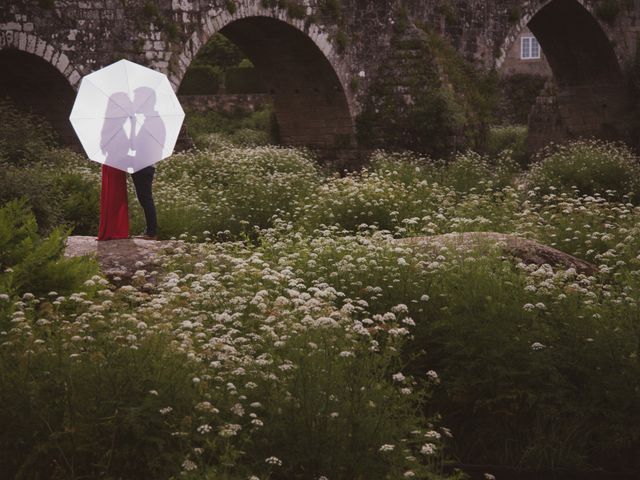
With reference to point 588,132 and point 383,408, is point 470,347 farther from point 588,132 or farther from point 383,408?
point 588,132

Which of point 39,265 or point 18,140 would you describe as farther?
point 18,140

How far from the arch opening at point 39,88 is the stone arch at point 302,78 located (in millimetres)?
3618

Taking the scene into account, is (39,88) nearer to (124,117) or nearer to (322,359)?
(124,117)

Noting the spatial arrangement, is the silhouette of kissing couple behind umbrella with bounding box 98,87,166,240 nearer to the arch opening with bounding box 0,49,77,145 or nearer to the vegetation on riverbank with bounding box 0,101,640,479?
the vegetation on riverbank with bounding box 0,101,640,479

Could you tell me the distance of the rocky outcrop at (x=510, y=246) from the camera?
773 centimetres

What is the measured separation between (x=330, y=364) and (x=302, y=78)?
15581 millimetres

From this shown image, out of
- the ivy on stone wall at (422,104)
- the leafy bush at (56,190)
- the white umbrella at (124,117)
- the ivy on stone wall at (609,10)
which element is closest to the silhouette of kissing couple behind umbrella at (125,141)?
the white umbrella at (124,117)

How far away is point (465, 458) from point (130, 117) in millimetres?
4179

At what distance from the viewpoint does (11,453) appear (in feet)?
15.2

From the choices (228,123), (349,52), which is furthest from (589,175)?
(228,123)

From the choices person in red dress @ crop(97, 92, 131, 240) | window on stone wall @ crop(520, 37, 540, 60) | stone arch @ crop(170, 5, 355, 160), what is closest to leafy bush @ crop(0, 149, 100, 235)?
person in red dress @ crop(97, 92, 131, 240)

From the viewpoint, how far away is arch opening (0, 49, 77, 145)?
15320 millimetres

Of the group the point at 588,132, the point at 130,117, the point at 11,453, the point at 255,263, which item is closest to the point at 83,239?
the point at 130,117

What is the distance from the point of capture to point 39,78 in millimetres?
15695
